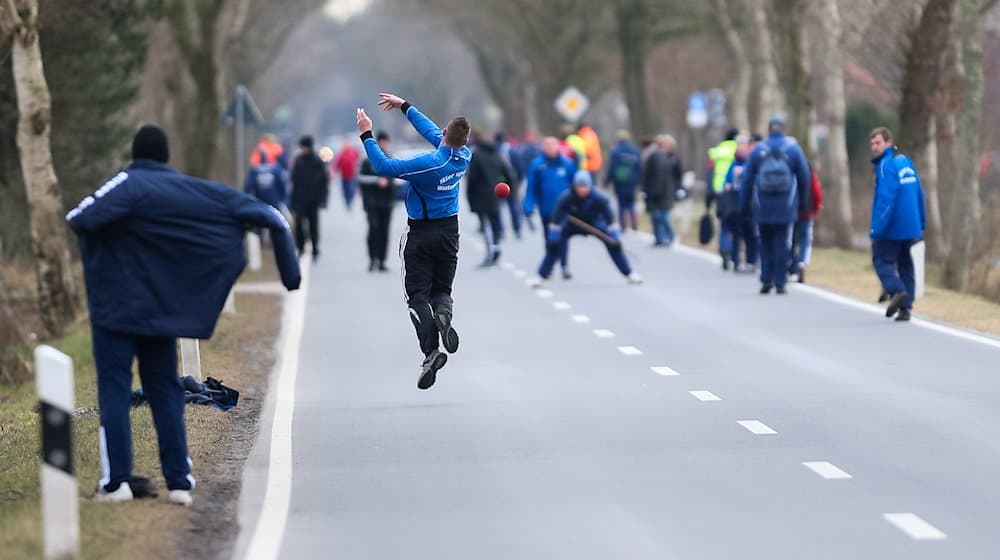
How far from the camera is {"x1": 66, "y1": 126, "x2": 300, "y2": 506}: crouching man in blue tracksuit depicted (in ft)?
30.1

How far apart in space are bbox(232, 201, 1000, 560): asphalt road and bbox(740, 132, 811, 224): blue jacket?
5.27 ft

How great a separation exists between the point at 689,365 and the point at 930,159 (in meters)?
13.2

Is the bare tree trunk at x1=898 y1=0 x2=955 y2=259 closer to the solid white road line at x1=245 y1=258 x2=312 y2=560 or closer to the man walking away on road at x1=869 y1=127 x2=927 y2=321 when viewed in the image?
the man walking away on road at x1=869 y1=127 x2=927 y2=321

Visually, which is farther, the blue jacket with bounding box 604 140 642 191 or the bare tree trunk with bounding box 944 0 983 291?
the blue jacket with bounding box 604 140 642 191

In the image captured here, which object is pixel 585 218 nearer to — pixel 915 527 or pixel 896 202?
pixel 896 202

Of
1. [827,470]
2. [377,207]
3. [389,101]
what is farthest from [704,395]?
[377,207]

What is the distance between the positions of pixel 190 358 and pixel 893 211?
7.35 meters

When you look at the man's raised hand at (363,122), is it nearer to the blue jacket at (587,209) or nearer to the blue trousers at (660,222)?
the blue jacket at (587,209)

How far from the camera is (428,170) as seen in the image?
13.6 m

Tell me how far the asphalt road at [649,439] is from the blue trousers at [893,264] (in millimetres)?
403

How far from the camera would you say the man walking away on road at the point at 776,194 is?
73.1 ft

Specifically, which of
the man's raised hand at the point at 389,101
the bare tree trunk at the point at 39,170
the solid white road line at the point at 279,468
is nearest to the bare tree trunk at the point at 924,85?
the solid white road line at the point at 279,468

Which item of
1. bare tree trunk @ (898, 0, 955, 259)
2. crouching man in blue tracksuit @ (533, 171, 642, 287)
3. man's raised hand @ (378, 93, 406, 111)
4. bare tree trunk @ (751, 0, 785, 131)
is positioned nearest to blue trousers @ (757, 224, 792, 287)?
crouching man in blue tracksuit @ (533, 171, 642, 287)

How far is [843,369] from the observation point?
15.4 meters
